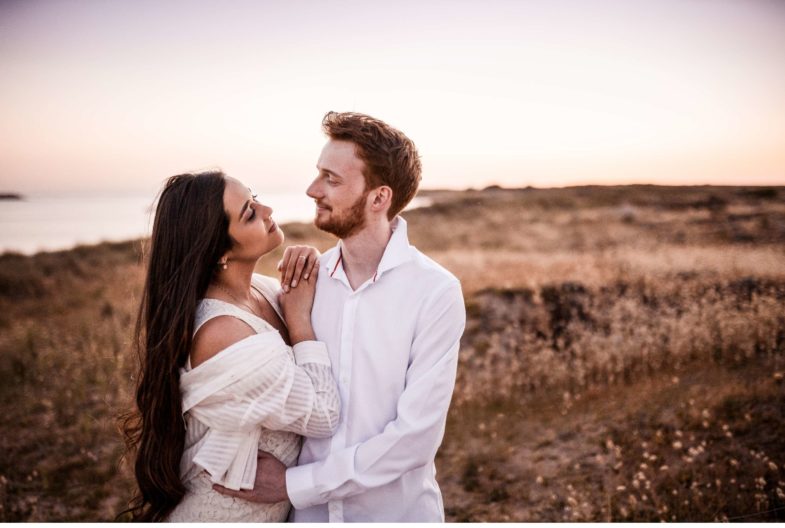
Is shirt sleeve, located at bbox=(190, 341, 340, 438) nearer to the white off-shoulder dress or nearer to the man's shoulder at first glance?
the white off-shoulder dress

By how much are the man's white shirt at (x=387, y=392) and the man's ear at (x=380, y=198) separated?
155 millimetres

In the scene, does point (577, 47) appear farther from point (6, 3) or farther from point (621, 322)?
point (6, 3)

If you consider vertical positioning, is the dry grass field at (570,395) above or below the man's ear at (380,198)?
below

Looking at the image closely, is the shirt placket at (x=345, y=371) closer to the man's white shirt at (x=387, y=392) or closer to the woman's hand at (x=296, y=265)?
the man's white shirt at (x=387, y=392)

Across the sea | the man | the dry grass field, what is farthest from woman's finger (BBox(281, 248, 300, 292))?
the sea

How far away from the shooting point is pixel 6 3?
12.6ft

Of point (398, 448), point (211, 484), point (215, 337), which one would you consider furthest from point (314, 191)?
point (211, 484)

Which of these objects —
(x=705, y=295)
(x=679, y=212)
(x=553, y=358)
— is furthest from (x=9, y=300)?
(x=679, y=212)

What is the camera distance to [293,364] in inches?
83.4

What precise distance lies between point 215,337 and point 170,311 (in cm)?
20

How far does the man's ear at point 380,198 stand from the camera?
2.50m

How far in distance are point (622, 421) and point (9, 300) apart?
388 inches

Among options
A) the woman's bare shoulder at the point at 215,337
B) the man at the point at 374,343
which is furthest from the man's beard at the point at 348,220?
the woman's bare shoulder at the point at 215,337

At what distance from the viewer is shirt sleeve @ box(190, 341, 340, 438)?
6.64ft
